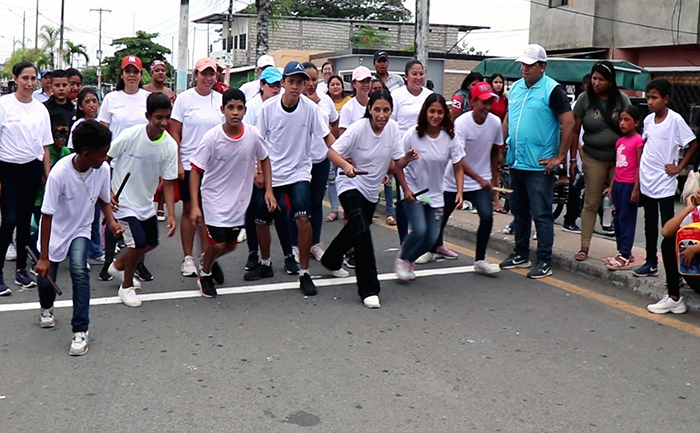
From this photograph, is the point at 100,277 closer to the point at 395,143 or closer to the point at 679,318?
the point at 395,143

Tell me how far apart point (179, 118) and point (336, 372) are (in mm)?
3751

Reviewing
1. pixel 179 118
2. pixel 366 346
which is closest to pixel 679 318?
pixel 366 346

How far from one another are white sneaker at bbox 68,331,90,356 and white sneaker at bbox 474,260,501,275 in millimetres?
3745

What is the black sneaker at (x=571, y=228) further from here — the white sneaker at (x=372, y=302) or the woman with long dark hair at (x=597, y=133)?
the white sneaker at (x=372, y=302)

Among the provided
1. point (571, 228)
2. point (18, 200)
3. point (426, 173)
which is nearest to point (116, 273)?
point (18, 200)

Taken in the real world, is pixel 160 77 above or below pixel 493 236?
above

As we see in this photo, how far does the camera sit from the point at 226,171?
6.68m

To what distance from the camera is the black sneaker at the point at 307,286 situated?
22.6 ft

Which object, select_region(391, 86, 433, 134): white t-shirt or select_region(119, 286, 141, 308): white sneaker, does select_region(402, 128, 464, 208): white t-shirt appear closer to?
select_region(391, 86, 433, 134): white t-shirt

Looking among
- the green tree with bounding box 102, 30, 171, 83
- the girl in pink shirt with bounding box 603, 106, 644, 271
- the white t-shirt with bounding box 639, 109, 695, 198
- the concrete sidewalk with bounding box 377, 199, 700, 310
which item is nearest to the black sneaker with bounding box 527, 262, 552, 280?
the concrete sidewalk with bounding box 377, 199, 700, 310

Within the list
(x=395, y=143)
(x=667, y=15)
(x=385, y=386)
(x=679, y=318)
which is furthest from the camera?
(x=667, y=15)

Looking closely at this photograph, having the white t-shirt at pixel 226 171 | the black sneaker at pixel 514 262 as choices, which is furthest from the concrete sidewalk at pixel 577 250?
the white t-shirt at pixel 226 171

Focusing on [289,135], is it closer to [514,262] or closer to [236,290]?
[236,290]

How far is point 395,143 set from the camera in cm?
715
